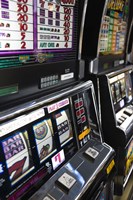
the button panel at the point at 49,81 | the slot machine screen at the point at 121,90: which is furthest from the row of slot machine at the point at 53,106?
the slot machine screen at the point at 121,90

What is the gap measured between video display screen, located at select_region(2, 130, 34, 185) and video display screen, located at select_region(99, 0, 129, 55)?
1099 mm

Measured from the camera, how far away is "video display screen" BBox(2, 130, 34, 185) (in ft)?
3.05

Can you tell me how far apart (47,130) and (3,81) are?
33 cm

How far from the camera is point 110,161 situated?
1315mm

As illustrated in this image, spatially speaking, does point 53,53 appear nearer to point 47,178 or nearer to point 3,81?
point 3,81

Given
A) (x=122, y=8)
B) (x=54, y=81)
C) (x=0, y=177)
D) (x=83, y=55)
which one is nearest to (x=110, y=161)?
(x=54, y=81)

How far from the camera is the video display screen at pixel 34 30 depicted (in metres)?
0.98

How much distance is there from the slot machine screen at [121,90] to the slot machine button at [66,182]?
99cm

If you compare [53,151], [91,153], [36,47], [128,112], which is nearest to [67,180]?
[53,151]

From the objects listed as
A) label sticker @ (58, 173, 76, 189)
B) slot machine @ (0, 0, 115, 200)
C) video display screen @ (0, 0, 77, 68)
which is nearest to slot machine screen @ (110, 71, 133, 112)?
slot machine @ (0, 0, 115, 200)

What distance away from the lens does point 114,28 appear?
2.00 metres

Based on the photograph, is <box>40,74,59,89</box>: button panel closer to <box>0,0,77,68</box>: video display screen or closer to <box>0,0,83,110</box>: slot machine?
<box>0,0,83,110</box>: slot machine

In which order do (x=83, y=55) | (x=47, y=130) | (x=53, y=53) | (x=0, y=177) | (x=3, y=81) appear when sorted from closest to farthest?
(x=0, y=177)
(x=3, y=81)
(x=47, y=130)
(x=53, y=53)
(x=83, y=55)

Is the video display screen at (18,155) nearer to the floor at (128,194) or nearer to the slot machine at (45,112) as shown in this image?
the slot machine at (45,112)
